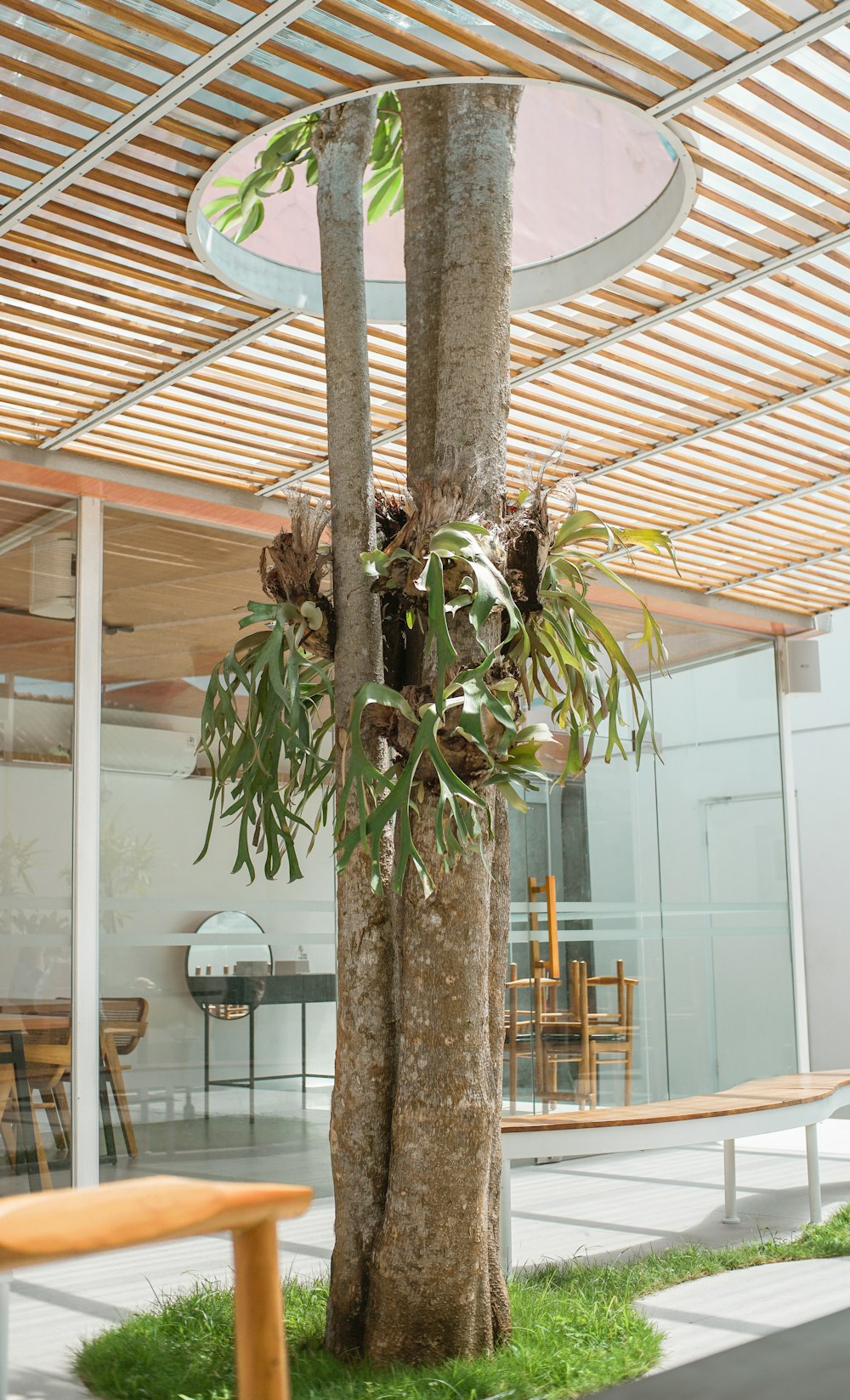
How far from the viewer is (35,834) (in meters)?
6.46

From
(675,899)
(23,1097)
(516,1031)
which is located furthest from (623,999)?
(23,1097)

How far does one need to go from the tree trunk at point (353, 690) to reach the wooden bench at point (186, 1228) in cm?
265

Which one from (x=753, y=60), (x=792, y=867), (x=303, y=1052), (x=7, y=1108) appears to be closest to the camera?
(x=753, y=60)

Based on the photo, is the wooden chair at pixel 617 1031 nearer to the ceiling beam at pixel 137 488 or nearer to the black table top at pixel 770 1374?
the ceiling beam at pixel 137 488

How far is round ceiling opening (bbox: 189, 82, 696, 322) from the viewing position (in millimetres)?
4758

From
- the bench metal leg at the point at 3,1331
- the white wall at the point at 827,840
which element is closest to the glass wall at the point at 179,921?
the bench metal leg at the point at 3,1331

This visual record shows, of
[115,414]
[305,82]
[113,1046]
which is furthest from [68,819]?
[305,82]

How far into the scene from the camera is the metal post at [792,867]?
1038 cm

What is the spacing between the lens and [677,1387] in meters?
1.83

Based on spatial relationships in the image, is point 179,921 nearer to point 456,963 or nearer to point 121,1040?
point 121,1040

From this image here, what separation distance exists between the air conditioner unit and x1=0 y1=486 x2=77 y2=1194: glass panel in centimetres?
22

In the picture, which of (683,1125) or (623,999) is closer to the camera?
(683,1125)

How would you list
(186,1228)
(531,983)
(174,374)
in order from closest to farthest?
1. (186,1228)
2. (174,374)
3. (531,983)

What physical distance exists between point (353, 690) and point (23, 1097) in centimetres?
336
